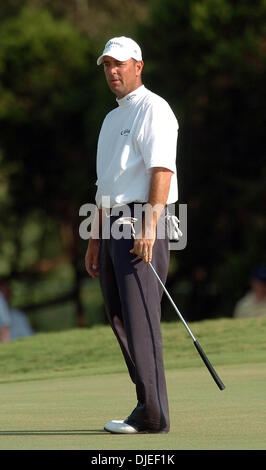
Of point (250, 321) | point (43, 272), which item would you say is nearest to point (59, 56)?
point (43, 272)

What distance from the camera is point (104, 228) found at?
16.3ft

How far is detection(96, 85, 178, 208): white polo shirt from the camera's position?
4727 mm

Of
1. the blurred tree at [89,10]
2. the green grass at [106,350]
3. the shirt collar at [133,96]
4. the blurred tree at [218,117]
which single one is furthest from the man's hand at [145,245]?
the blurred tree at [89,10]

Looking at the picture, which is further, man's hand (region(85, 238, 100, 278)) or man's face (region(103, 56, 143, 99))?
man's hand (region(85, 238, 100, 278))

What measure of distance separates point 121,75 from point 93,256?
0.88 meters

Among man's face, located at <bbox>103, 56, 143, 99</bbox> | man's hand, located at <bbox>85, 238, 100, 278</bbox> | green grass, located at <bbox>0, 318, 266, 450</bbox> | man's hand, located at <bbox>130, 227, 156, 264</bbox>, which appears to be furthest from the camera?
man's hand, located at <bbox>85, 238, 100, 278</bbox>

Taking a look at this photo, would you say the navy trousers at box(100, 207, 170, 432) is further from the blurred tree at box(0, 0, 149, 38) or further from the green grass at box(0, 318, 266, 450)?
the blurred tree at box(0, 0, 149, 38)

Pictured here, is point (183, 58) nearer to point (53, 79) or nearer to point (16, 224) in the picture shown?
point (53, 79)

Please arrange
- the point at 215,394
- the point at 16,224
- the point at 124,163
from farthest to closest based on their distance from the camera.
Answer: the point at 16,224
the point at 215,394
the point at 124,163

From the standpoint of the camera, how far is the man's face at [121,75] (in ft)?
16.1

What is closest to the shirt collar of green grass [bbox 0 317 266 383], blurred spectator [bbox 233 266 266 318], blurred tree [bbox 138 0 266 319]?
green grass [bbox 0 317 266 383]

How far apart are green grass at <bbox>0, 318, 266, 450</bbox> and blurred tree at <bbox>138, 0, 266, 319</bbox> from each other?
11.6m

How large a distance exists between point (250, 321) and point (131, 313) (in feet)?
17.2
